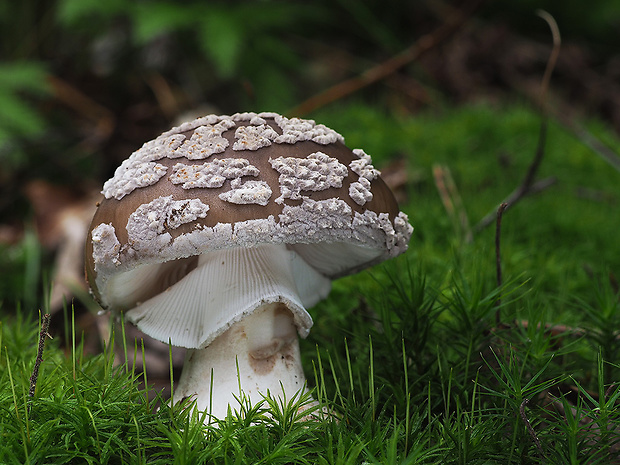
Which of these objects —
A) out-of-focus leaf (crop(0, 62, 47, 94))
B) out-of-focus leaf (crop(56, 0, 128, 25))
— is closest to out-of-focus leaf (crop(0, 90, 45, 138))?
out-of-focus leaf (crop(0, 62, 47, 94))

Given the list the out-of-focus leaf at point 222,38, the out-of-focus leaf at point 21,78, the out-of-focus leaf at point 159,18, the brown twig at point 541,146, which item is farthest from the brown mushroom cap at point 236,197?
the out-of-focus leaf at point 21,78

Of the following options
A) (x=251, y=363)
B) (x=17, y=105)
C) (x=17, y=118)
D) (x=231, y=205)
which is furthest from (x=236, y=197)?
(x=17, y=105)

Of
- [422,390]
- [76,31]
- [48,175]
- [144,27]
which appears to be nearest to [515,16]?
[144,27]

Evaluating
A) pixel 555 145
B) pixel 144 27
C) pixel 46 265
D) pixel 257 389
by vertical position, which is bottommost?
pixel 257 389

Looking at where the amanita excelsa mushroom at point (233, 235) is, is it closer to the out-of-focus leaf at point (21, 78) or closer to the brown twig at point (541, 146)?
the brown twig at point (541, 146)

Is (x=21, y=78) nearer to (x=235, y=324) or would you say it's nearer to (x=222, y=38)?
(x=222, y=38)

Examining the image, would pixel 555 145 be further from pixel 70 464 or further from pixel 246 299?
pixel 70 464

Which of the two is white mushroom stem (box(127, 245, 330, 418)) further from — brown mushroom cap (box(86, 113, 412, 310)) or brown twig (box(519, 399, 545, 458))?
brown twig (box(519, 399, 545, 458))
